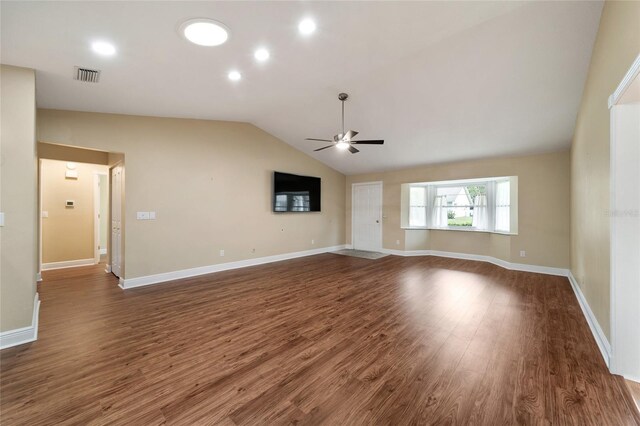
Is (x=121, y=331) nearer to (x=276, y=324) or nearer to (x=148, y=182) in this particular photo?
(x=276, y=324)

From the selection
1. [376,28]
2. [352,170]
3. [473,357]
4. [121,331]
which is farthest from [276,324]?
[352,170]

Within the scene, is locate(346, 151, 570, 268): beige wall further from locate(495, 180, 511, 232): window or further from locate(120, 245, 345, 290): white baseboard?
locate(120, 245, 345, 290): white baseboard

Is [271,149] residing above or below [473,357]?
above

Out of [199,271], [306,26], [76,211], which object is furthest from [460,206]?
[76,211]

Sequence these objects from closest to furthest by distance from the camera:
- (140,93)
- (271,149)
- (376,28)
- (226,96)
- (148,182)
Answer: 1. (376,28)
2. (140,93)
3. (226,96)
4. (148,182)
5. (271,149)

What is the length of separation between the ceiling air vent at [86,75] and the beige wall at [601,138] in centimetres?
453

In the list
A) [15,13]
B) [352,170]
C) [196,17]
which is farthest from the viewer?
[352,170]

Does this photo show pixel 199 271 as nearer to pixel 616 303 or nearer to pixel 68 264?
pixel 68 264

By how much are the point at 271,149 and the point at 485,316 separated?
520 centimetres

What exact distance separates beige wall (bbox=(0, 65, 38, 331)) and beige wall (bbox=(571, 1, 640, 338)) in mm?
4927

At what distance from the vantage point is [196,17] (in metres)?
2.11

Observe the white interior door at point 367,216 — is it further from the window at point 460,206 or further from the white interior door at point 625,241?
the white interior door at point 625,241

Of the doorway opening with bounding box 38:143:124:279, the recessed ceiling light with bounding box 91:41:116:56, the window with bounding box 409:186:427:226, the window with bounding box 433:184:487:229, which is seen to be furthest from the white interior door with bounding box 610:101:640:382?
the doorway opening with bounding box 38:143:124:279

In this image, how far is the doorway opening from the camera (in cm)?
489
